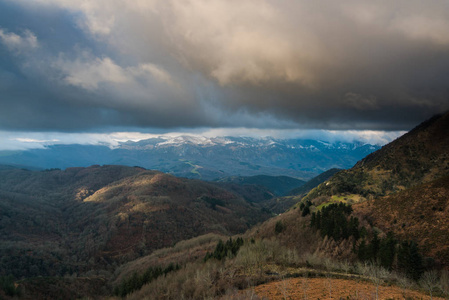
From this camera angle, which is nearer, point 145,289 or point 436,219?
point 436,219

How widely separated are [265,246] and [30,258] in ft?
605

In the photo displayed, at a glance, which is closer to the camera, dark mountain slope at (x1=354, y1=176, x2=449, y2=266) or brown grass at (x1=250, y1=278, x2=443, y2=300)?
brown grass at (x1=250, y1=278, x2=443, y2=300)

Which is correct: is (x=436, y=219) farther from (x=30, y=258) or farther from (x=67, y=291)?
(x=30, y=258)

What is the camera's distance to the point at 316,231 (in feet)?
322

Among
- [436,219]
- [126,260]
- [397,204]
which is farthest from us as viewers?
[126,260]

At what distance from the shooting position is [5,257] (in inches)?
6250

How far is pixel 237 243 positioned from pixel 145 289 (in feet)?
138

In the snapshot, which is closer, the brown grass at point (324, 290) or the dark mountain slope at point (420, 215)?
the brown grass at point (324, 290)

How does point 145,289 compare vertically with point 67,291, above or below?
above

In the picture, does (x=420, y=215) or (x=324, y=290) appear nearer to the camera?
(x=324, y=290)

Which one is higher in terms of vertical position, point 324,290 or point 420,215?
point 420,215

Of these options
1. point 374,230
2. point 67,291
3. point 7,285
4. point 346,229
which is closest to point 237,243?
point 346,229

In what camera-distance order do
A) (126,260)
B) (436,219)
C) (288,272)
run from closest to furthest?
(288,272) → (436,219) → (126,260)

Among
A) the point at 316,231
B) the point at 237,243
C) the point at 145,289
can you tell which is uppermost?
the point at 316,231
